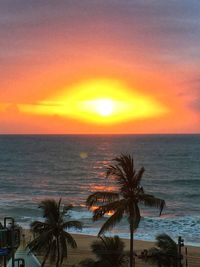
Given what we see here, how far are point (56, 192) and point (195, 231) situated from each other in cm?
4647

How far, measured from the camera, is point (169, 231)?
5288 cm

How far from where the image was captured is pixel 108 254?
81.6 feet

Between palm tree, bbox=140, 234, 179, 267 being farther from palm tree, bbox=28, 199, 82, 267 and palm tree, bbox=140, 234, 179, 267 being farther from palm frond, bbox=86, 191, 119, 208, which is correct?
palm frond, bbox=86, 191, 119, 208

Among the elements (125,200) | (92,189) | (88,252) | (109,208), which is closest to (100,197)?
(109,208)

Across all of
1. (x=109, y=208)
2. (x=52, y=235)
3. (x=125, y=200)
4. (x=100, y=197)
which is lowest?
(x=52, y=235)

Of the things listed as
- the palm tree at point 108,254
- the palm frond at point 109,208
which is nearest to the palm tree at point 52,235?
the palm tree at point 108,254

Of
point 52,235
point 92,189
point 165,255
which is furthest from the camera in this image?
point 92,189

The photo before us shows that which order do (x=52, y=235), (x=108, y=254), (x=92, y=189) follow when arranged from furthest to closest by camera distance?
(x=92, y=189)
(x=52, y=235)
(x=108, y=254)

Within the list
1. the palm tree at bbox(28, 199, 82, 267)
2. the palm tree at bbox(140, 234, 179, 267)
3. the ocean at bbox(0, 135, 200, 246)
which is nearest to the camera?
the palm tree at bbox(140, 234, 179, 267)

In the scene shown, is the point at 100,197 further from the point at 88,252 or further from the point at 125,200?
the point at 88,252

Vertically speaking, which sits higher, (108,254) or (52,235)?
(52,235)

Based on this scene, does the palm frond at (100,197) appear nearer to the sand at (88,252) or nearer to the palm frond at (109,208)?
the palm frond at (109,208)

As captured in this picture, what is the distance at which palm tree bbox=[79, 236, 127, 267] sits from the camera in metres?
24.5

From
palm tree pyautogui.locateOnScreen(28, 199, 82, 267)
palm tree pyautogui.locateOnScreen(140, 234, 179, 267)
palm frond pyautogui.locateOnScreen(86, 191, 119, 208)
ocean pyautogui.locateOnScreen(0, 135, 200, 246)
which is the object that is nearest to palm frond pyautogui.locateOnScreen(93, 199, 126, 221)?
palm frond pyautogui.locateOnScreen(86, 191, 119, 208)
